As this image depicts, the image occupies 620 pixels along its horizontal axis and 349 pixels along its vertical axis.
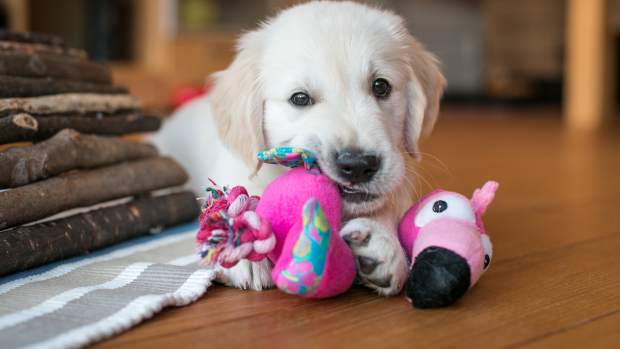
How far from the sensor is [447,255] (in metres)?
1.17

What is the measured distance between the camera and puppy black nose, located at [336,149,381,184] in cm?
132

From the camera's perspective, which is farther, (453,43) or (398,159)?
(453,43)

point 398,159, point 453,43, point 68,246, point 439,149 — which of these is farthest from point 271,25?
point 453,43

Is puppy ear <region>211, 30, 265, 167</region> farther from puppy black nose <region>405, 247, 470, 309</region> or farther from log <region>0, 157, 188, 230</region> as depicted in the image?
puppy black nose <region>405, 247, 470, 309</region>

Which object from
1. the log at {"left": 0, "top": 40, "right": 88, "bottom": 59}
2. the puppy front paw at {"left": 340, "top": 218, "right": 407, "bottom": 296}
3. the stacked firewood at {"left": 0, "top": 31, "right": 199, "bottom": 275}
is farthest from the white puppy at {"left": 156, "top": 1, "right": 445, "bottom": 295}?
the log at {"left": 0, "top": 40, "right": 88, "bottom": 59}

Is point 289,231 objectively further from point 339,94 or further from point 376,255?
point 339,94

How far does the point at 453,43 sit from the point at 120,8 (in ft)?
16.8

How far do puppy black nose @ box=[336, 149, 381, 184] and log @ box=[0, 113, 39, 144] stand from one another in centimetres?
77

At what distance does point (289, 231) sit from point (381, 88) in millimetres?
542

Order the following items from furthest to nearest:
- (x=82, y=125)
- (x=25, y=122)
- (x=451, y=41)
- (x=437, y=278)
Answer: (x=451, y=41) < (x=82, y=125) < (x=25, y=122) < (x=437, y=278)

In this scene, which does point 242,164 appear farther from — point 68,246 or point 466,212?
point 466,212

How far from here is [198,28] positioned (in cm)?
768

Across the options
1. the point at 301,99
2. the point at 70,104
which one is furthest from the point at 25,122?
the point at 301,99

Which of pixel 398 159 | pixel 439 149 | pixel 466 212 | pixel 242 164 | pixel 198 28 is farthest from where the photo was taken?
pixel 198 28
